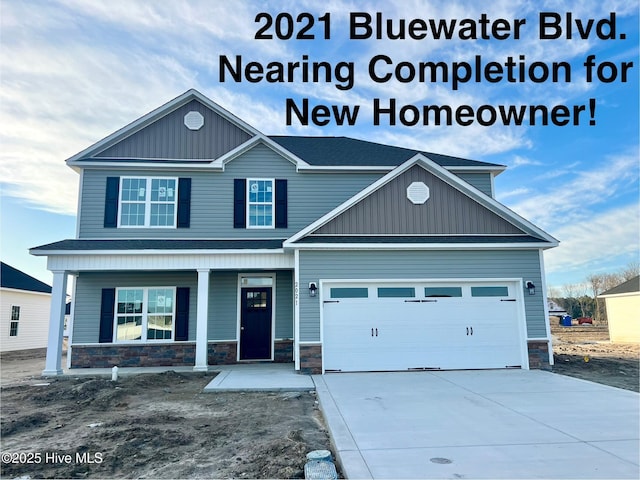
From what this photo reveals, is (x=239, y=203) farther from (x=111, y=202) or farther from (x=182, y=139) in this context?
(x=111, y=202)

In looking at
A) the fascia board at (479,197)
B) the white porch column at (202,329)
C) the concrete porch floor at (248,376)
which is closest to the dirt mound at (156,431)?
the concrete porch floor at (248,376)

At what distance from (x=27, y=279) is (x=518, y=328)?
23.0m

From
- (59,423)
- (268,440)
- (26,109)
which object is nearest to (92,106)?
(26,109)

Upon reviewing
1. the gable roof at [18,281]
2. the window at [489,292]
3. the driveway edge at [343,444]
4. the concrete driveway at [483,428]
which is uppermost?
the gable roof at [18,281]

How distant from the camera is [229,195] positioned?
12.9 metres

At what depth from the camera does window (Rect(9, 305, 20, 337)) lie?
771 inches

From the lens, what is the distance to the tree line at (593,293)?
39688 millimetres

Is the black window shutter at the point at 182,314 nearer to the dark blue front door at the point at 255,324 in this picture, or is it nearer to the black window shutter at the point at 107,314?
the dark blue front door at the point at 255,324

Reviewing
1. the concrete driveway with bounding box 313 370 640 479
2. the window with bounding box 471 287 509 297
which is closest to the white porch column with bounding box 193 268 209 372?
the concrete driveway with bounding box 313 370 640 479

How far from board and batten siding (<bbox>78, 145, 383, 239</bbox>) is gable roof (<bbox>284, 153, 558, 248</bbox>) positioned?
7.53ft

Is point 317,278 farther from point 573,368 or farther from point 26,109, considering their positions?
point 26,109

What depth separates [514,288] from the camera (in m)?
10.9

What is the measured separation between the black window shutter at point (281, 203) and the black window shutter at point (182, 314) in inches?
135

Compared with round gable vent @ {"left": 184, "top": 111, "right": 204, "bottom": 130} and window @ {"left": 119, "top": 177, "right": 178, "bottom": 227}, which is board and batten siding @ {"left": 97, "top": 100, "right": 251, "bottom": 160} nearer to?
round gable vent @ {"left": 184, "top": 111, "right": 204, "bottom": 130}
